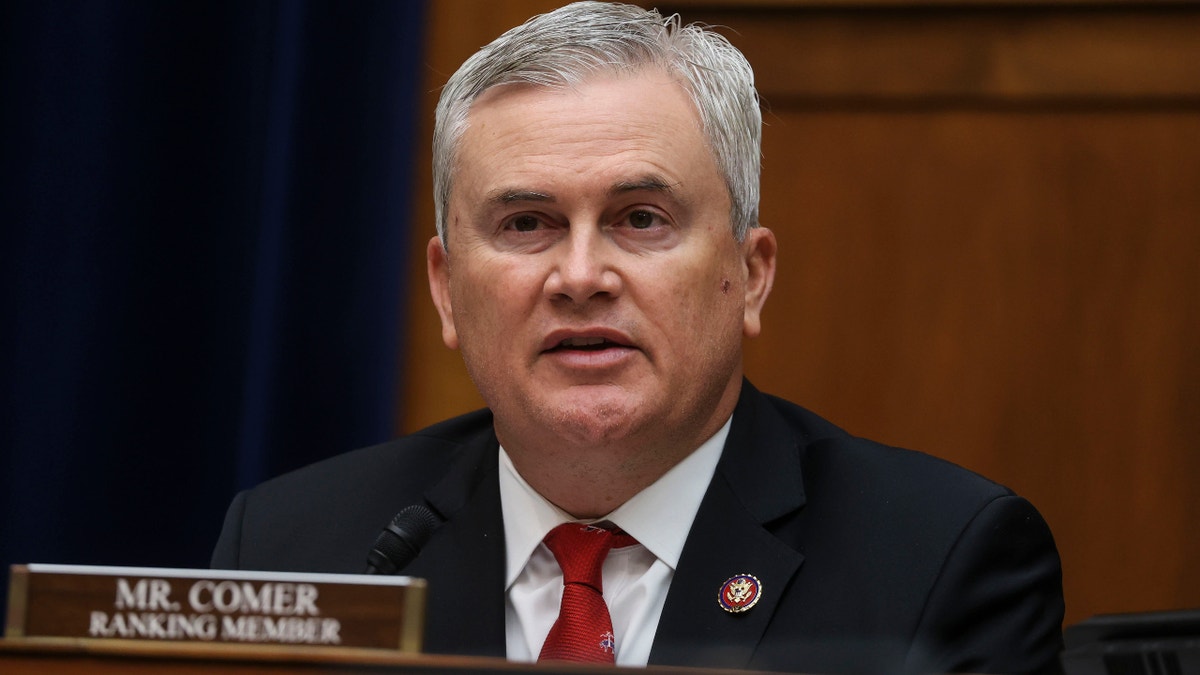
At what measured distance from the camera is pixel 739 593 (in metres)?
1.83

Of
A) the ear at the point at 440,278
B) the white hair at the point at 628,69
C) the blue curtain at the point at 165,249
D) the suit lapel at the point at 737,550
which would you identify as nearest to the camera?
the suit lapel at the point at 737,550

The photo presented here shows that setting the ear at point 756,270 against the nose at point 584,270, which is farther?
the ear at point 756,270

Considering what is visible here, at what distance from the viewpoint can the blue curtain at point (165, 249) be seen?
104 inches

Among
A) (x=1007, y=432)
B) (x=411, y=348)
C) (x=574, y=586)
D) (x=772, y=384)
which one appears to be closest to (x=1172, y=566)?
(x=1007, y=432)

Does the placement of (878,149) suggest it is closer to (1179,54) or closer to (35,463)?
(1179,54)

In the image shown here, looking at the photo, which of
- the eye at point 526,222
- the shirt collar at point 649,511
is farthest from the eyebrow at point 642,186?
the shirt collar at point 649,511

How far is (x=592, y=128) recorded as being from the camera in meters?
1.95

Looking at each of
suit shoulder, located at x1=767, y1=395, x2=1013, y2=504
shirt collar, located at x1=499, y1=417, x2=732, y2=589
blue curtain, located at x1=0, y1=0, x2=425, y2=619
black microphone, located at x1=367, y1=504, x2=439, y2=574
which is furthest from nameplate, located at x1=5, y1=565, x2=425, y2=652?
blue curtain, located at x1=0, y1=0, x2=425, y2=619

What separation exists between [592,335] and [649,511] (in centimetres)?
29

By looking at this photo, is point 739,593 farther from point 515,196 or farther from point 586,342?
point 515,196

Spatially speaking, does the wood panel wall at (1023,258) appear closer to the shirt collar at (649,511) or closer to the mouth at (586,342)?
the shirt collar at (649,511)

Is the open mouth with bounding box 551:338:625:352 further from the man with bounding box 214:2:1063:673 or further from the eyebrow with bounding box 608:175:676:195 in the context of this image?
the eyebrow with bounding box 608:175:676:195

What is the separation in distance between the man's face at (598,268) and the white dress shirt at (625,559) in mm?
71

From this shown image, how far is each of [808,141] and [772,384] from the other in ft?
1.55
